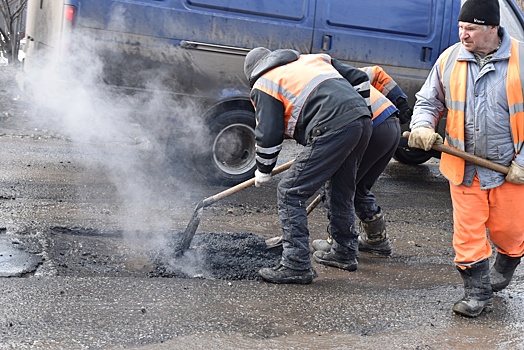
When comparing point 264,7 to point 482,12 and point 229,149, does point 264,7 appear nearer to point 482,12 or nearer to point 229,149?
point 229,149

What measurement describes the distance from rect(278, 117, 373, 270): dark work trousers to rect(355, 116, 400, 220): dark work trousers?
32 centimetres

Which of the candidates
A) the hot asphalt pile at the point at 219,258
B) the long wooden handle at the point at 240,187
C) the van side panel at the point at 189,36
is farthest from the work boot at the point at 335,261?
the van side panel at the point at 189,36

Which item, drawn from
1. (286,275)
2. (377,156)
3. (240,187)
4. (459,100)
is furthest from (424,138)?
(240,187)

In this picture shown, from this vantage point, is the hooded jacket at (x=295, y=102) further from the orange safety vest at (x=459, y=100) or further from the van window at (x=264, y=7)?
the van window at (x=264, y=7)

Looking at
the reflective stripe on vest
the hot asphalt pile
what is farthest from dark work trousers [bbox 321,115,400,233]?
the reflective stripe on vest

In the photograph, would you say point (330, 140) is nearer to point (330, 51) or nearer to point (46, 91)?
point (330, 51)

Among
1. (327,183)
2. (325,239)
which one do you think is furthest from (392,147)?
(325,239)

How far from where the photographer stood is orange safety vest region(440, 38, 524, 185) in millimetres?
3898

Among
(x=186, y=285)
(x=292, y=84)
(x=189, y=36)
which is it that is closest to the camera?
(x=186, y=285)

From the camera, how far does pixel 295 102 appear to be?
4395 mm

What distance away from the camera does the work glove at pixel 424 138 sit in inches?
160

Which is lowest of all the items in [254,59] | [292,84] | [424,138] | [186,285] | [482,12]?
[186,285]

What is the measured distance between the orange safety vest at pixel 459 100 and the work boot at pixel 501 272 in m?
0.68

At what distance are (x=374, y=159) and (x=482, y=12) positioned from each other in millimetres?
1525
